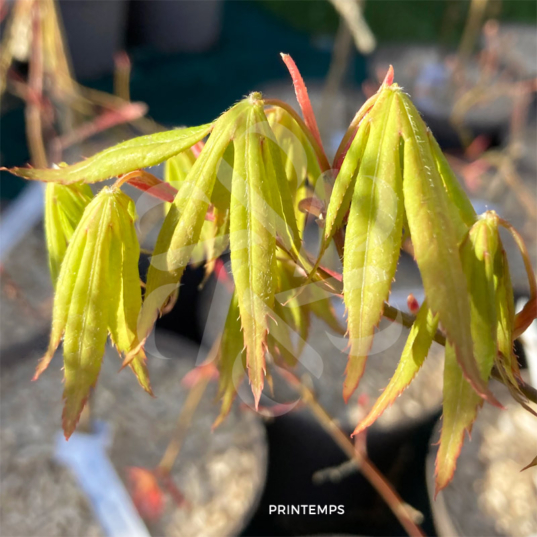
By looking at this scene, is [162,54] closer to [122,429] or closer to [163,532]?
[122,429]

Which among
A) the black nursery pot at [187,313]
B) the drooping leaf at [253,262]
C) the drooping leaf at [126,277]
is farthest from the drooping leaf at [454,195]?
the black nursery pot at [187,313]

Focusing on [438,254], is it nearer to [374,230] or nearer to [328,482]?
[374,230]

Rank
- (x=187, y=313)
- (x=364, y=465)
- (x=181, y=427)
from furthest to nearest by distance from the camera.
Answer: (x=187, y=313) < (x=181, y=427) < (x=364, y=465)

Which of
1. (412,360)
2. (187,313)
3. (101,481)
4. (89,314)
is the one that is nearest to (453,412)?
(412,360)

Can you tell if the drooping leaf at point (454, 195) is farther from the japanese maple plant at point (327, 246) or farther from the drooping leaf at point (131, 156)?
the drooping leaf at point (131, 156)

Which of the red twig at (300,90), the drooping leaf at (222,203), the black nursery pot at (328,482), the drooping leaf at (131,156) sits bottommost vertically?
the black nursery pot at (328,482)

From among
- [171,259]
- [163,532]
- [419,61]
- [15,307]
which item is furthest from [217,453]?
[419,61]
